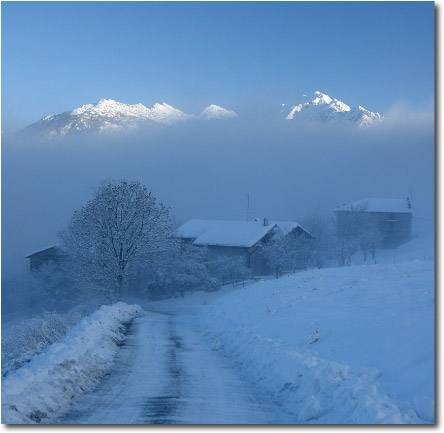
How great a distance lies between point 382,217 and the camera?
139 feet

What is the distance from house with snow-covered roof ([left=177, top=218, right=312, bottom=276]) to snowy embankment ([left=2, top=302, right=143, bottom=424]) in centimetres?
4148

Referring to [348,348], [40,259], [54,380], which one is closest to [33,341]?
[54,380]

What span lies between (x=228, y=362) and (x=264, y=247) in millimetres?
43201

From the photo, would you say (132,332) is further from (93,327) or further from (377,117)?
(377,117)

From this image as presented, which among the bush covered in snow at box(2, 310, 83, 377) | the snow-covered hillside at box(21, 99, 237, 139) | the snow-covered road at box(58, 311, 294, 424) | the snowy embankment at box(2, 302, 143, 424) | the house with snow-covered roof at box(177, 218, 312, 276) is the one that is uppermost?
the snow-covered hillside at box(21, 99, 237, 139)

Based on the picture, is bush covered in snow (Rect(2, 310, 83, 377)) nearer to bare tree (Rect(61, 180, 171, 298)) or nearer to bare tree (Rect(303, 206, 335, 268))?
bare tree (Rect(61, 180, 171, 298))

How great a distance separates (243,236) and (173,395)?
48028 millimetres

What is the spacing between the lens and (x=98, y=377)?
29.6 ft

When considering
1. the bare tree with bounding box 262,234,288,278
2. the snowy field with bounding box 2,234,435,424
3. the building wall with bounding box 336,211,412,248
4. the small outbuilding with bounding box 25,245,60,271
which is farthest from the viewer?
the bare tree with bounding box 262,234,288,278

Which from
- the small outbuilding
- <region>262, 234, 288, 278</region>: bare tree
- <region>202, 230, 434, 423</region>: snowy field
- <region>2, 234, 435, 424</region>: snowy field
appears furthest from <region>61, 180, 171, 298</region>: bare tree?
<region>262, 234, 288, 278</region>: bare tree

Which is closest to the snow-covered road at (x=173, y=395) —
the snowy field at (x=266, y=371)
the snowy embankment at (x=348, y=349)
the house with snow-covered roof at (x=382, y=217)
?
the snowy field at (x=266, y=371)

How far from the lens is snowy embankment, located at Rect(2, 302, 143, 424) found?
6.59m

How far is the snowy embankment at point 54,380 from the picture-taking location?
6586 mm

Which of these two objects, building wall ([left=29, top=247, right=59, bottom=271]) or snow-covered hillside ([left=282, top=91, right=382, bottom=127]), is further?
building wall ([left=29, top=247, right=59, bottom=271])
